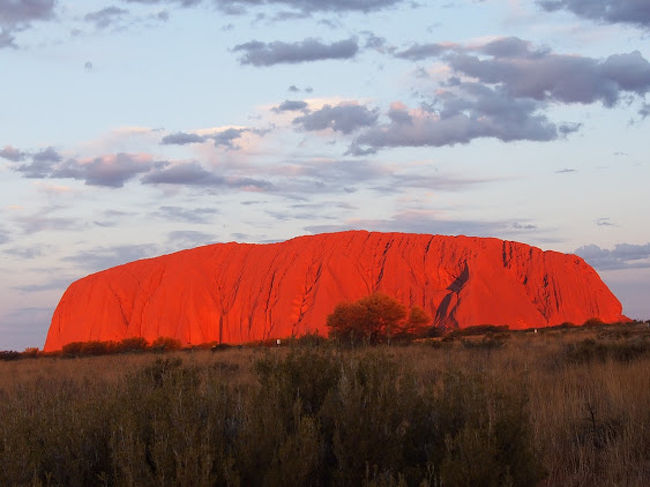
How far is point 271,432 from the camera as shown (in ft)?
13.8

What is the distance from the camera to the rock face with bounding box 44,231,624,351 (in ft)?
217

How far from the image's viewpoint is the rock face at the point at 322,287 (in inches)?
2603

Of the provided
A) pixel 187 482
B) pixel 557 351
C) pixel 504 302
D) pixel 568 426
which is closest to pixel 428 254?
pixel 504 302

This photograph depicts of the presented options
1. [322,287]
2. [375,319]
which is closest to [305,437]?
[375,319]

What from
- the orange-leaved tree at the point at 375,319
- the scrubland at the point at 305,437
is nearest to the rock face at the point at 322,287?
the orange-leaved tree at the point at 375,319

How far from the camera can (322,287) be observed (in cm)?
6781

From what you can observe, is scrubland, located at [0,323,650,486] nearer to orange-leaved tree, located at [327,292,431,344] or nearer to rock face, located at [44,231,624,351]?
orange-leaved tree, located at [327,292,431,344]

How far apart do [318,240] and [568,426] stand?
70.5 meters

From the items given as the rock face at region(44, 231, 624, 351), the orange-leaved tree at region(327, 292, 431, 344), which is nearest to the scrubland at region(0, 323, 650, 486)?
the orange-leaved tree at region(327, 292, 431, 344)

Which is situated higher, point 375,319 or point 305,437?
point 305,437

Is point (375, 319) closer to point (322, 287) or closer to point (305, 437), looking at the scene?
point (305, 437)

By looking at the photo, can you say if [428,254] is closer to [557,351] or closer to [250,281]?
[250,281]

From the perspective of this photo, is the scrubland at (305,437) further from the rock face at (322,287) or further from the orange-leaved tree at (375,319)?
the rock face at (322,287)

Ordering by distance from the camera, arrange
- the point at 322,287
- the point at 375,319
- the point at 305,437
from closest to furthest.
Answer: the point at 305,437
the point at 375,319
the point at 322,287
